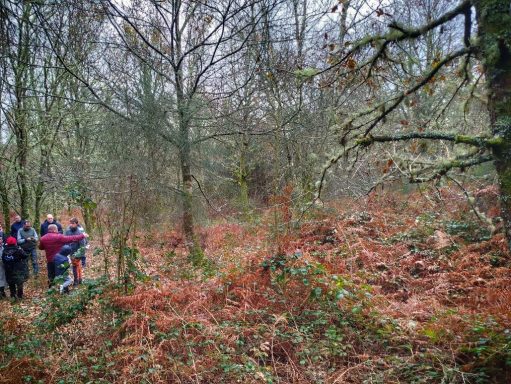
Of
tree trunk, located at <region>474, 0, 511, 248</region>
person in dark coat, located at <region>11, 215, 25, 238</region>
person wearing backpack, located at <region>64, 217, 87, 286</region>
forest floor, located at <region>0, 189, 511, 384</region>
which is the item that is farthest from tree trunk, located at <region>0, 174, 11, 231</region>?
tree trunk, located at <region>474, 0, 511, 248</region>

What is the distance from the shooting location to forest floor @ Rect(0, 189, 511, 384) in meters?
3.97

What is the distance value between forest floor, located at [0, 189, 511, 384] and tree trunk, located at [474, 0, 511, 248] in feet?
6.23

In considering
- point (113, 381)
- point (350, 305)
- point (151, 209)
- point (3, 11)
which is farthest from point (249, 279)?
point (151, 209)

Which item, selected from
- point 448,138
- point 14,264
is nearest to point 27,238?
point 14,264

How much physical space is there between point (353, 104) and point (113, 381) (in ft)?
35.0

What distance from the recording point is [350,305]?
514 cm

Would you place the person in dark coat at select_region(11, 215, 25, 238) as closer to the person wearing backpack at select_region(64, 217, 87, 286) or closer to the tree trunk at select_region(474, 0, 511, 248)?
the person wearing backpack at select_region(64, 217, 87, 286)

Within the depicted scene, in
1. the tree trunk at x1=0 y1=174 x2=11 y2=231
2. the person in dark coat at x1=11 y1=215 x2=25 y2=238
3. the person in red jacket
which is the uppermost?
the tree trunk at x1=0 y1=174 x2=11 y2=231

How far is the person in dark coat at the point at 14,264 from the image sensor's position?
7863mm

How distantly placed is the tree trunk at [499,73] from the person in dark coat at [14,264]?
8.79m

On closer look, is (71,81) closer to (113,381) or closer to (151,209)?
(151,209)

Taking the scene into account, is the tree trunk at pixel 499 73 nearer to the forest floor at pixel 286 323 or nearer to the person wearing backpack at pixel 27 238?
the forest floor at pixel 286 323

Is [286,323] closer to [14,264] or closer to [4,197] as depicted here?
[14,264]

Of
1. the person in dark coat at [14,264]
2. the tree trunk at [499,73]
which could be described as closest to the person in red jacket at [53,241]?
the person in dark coat at [14,264]
